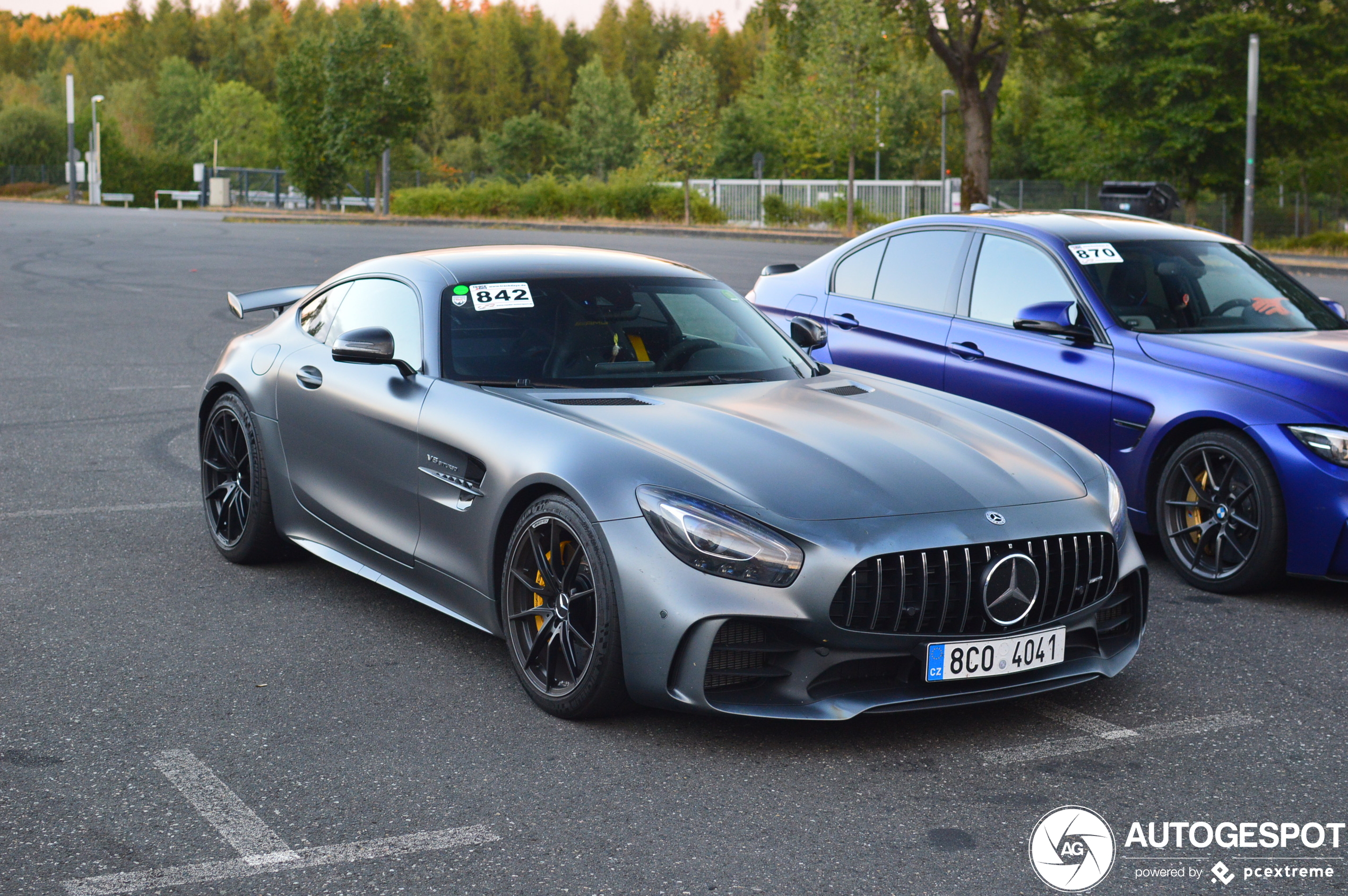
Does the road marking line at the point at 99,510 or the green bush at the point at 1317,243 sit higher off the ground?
the green bush at the point at 1317,243

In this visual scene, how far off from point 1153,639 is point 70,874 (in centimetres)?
366

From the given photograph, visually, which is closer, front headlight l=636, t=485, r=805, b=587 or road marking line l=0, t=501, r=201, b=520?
front headlight l=636, t=485, r=805, b=587

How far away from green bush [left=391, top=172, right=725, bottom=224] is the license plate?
4306 centimetres

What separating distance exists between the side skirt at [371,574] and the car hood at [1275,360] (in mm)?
3233

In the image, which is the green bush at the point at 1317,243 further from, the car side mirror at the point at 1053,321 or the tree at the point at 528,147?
the tree at the point at 528,147

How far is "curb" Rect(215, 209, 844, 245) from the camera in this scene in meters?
38.2

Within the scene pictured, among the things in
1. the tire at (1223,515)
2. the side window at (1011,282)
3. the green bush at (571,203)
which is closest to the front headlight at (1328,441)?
the tire at (1223,515)

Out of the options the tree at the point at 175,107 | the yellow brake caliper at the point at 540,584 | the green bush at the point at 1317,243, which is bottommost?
the yellow brake caliper at the point at 540,584

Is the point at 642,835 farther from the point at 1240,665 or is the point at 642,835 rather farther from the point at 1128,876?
the point at 1240,665

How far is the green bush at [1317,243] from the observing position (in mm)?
32594

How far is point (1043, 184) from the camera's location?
191 feet

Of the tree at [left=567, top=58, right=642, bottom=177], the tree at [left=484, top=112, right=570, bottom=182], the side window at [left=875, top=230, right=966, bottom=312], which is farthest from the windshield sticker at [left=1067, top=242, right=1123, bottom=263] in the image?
the tree at [left=567, top=58, right=642, bottom=177]

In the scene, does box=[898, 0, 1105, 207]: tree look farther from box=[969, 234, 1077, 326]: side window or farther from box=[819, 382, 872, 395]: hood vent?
box=[819, 382, 872, 395]: hood vent

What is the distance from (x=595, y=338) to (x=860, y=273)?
10.2ft
